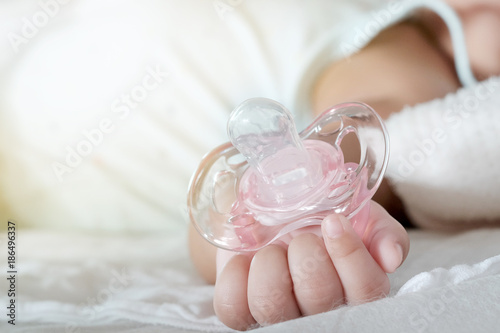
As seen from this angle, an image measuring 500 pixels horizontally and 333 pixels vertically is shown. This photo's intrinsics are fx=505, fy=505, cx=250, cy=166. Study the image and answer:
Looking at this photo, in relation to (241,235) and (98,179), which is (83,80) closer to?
(98,179)

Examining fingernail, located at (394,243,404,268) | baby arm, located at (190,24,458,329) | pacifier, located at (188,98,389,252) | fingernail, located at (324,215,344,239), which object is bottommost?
fingernail, located at (394,243,404,268)

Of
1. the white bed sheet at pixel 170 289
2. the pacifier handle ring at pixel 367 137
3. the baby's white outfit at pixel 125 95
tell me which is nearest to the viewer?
the white bed sheet at pixel 170 289

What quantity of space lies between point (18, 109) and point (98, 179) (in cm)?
19

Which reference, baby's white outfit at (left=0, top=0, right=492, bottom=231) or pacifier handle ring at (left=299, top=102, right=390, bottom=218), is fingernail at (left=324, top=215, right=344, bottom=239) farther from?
baby's white outfit at (left=0, top=0, right=492, bottom=231)

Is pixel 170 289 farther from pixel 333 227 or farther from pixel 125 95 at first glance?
pixel 125 95

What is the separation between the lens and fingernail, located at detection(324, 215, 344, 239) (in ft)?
1.37

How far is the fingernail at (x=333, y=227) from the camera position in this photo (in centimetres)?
42

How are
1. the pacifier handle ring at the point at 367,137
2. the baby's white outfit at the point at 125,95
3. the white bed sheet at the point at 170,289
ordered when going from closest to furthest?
the white bed sheet at the point at 170,289 < the pacifier handle ring at the point at 367,137 < the baby's white outfit at the point at 125,95

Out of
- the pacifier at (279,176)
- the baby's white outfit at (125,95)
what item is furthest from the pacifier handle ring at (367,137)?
the baby's white outfit at (125,95)

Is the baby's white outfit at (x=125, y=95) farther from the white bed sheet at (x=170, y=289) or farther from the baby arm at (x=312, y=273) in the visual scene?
the baby arm at (x=312, y=273)

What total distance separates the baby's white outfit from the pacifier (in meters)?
0.41

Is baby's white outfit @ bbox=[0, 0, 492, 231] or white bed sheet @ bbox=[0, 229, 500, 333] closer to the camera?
white bed sheet @ bbox=[0, 229, 500, 333]

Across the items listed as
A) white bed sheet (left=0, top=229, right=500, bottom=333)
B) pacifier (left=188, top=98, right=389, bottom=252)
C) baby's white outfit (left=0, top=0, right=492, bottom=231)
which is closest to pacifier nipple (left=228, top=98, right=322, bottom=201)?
pacifier (left=188, top=98, right=389, bottom=252)

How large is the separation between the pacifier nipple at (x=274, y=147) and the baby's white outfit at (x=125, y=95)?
47 centimetres
